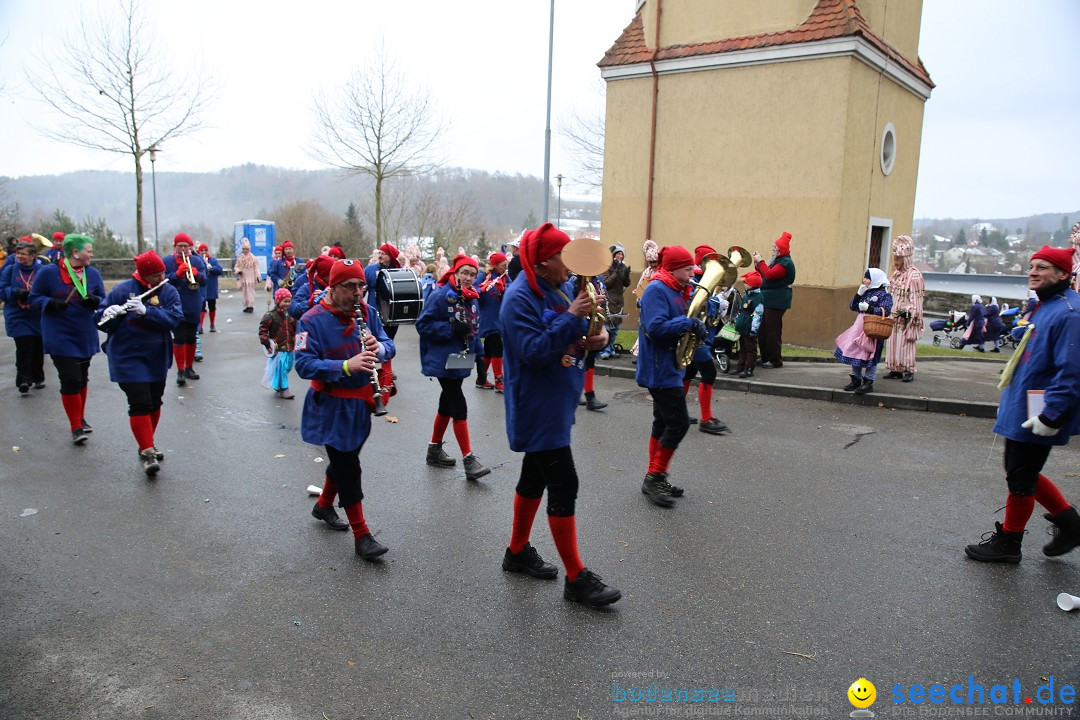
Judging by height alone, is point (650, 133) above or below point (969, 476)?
above

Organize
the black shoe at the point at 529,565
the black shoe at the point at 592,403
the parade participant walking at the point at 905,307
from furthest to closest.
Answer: the parade participant walking at the point at 905,307
the black shoe at the point at 592,403
the black shoe at the point at 529,565

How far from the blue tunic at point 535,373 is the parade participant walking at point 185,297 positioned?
24.7 feet

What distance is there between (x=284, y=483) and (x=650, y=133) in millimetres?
11356

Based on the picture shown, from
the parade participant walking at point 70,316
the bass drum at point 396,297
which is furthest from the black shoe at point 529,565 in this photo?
the bass drum at point 396,297

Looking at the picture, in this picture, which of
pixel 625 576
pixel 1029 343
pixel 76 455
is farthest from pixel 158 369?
pixel 1029 343

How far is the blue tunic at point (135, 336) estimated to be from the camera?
19.0 ft

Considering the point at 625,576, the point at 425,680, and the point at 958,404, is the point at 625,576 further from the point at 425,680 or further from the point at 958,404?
the point at 958,404

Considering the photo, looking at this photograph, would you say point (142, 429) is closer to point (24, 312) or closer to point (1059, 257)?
point (24, 312)

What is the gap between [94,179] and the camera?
162 meters

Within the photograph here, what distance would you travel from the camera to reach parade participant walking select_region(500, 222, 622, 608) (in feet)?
12.0

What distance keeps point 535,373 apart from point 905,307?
7.89 m

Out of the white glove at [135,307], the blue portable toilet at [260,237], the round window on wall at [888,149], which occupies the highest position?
the round window on wall at [888,149]

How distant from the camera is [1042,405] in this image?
13.4ft

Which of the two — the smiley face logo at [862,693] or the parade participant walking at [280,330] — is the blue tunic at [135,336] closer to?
the parade participant walking at [280,330]
